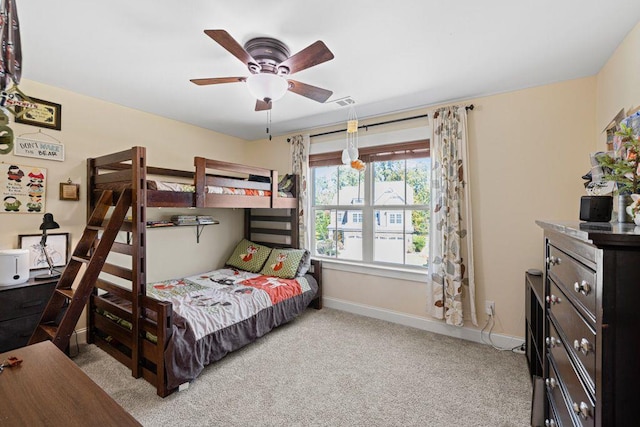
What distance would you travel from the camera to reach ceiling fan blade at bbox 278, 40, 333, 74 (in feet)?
5.32

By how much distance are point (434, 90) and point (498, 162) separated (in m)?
0.92

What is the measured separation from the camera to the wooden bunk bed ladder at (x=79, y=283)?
2.05 m

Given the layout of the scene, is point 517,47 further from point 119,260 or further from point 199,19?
point 119,260

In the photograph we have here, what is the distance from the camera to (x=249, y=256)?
13.1 feet

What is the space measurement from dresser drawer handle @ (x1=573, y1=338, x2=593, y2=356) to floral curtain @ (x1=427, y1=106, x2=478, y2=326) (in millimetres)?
1909

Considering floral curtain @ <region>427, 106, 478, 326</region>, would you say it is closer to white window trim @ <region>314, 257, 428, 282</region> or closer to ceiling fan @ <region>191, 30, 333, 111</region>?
white window trim @ <region>314, 257, 428, 282</region>

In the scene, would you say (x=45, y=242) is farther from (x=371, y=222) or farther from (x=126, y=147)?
(x=371, y=222)

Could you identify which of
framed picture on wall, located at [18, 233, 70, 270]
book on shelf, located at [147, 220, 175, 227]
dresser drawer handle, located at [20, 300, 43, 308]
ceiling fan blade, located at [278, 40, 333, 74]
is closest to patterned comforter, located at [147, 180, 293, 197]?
book on shelf, located at [147, 220, 175, 227]

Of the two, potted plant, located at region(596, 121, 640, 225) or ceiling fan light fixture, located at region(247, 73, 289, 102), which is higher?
ceiling fan light fixture, located at region(247, 73, 289, 102)

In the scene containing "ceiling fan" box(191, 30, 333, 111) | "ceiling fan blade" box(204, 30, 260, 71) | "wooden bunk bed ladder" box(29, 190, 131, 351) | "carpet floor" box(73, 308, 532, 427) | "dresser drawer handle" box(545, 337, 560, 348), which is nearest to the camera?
"dresser drawer handle" box(545, 337, 560, 348)

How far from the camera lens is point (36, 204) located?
2576 mm

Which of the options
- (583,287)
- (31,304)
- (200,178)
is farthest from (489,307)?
(31,304)

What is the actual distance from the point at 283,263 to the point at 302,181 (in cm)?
112

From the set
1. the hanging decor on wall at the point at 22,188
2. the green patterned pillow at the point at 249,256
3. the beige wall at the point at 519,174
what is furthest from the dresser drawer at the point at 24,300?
the beige wall at the point at 519,174
